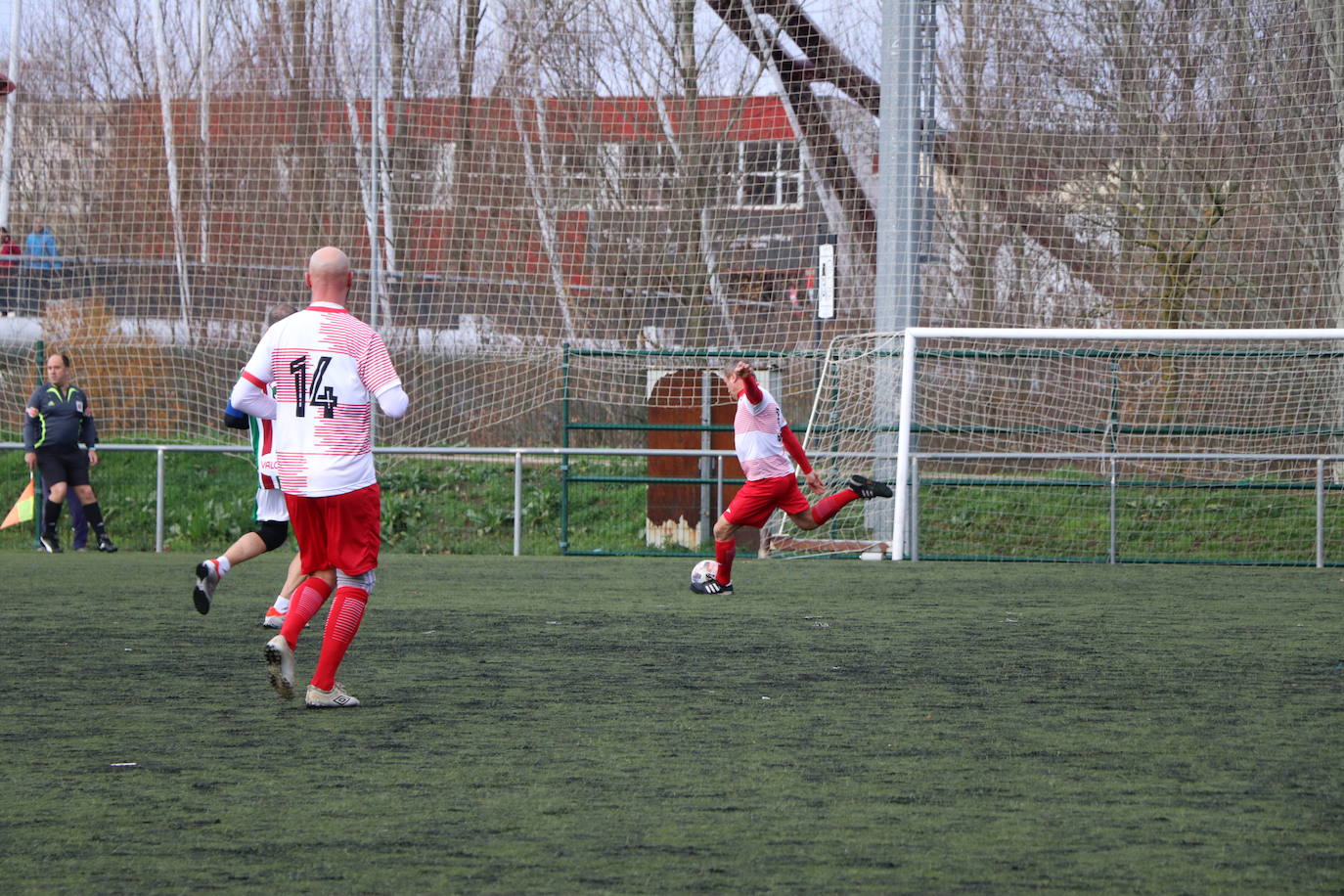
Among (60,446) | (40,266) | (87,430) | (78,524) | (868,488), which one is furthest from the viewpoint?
(40,266)

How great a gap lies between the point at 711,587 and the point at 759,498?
630mm

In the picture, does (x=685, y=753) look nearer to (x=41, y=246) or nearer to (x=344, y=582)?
(x=344, y=582)

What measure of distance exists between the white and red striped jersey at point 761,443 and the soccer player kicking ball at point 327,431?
474 centimetres

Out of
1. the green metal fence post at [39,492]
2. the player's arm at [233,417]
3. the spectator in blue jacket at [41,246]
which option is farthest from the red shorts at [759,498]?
the spectator in blue jacket at [41,246]

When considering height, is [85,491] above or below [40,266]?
below

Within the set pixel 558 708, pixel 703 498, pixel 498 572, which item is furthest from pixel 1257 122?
pixel 558 708

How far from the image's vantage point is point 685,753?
15.1 feet

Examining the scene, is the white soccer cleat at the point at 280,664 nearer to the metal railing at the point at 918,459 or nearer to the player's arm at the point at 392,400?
the player's arm at the point at 392,400

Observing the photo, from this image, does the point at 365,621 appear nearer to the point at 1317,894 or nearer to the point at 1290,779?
the point at 1290,779

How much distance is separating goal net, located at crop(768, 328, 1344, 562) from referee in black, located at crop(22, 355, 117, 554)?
6003 millimetres

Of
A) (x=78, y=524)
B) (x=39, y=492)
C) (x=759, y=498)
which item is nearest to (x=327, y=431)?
(x=759, y=498)

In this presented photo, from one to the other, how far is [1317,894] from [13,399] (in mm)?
14776

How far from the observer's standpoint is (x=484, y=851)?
11.3 ft

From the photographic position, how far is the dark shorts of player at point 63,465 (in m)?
14.0
